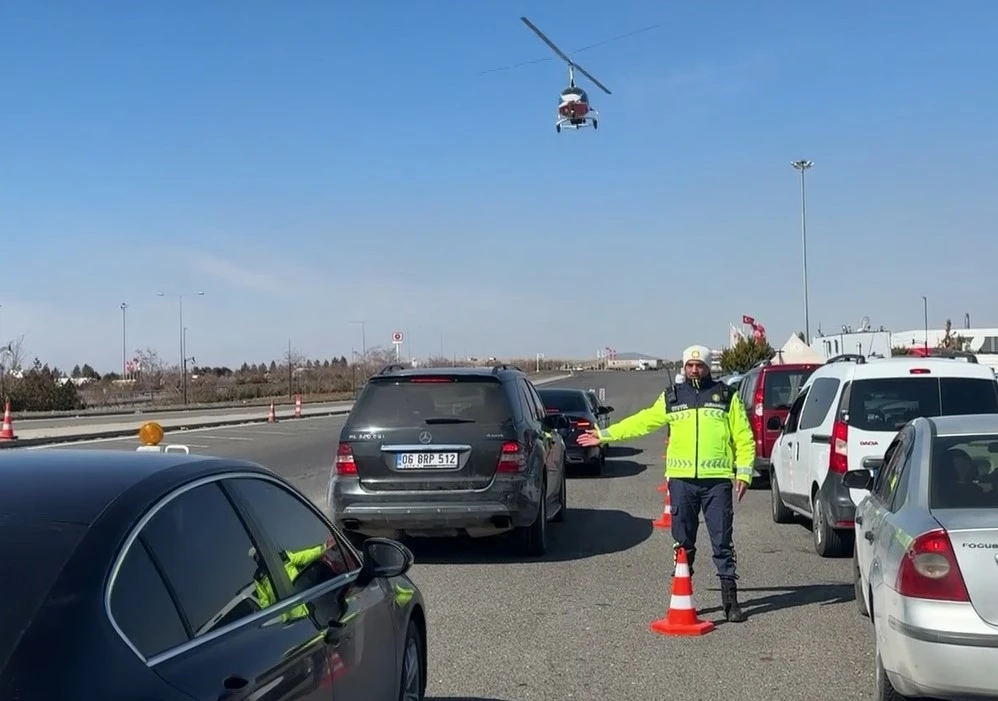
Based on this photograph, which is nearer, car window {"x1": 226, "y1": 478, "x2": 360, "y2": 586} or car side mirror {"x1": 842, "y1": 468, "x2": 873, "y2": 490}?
car window {"x1": 226, "y1": 478, "x2": 360, "y2": 586}

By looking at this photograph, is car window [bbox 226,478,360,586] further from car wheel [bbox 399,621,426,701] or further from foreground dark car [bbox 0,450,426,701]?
car wheel [bbox 399,621,426,701]

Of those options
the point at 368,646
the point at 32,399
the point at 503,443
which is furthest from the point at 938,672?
the point at 32,399

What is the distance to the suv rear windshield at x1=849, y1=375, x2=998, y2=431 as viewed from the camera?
408 inches

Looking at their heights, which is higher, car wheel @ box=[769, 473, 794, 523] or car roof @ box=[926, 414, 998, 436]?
car roof @ box=[926, 414, 998, 436]

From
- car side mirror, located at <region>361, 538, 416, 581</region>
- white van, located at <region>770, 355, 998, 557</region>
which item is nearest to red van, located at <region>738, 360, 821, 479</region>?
white van, located at <region>770, 355, 998, 557</region>

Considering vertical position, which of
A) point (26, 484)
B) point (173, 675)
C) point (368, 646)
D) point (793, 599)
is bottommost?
point (793, 599)

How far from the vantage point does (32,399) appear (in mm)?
56344

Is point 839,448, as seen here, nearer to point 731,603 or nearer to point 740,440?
point 740,440

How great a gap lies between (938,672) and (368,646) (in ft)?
8.18

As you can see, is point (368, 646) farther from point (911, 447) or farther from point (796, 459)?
point (796, 459)

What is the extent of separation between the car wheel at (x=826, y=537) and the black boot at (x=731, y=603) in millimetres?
2577

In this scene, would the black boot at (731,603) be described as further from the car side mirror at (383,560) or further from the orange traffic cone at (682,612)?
the car side mirror at (383,560)

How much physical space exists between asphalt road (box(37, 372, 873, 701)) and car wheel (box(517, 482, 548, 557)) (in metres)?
0.17

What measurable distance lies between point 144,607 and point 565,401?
60.4 ft
